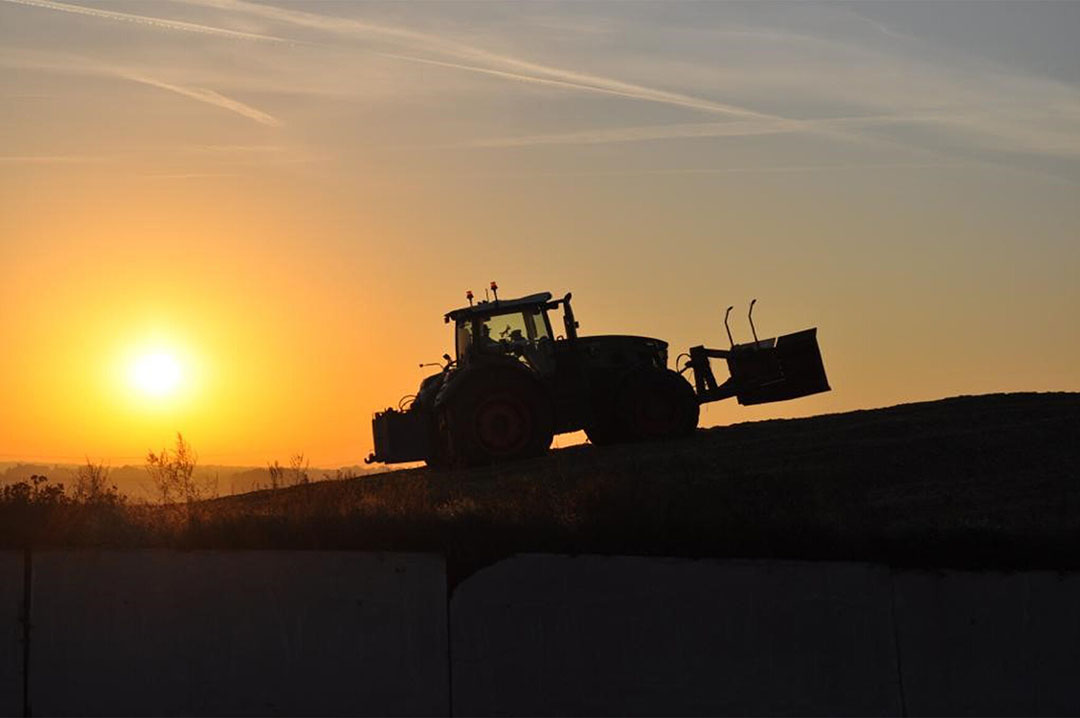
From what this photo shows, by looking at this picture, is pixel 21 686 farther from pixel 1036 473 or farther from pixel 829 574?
pixel 1036 473

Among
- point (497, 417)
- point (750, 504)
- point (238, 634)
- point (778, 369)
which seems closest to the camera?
point (238, 634)

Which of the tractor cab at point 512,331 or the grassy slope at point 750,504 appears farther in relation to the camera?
the tractor cab at point 512,331

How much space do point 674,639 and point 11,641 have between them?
5246 mm

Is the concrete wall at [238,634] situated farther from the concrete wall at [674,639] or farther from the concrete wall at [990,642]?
the concrete wall at [990,642]

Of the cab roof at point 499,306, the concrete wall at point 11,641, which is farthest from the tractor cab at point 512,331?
the concrete wall at point 11,641

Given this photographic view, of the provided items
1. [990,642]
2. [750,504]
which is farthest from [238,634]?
[990,642]

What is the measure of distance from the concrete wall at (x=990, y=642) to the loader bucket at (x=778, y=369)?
14993 mm

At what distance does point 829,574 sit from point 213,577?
4.50m

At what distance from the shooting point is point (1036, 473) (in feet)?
59.8

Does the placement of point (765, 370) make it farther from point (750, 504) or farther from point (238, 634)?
point (238, 634)

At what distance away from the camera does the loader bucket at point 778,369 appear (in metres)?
24.1

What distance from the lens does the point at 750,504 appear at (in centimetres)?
1278

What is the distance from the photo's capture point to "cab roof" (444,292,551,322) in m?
22.9

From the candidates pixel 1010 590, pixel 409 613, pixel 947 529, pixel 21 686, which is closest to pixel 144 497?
pixel 21 686
